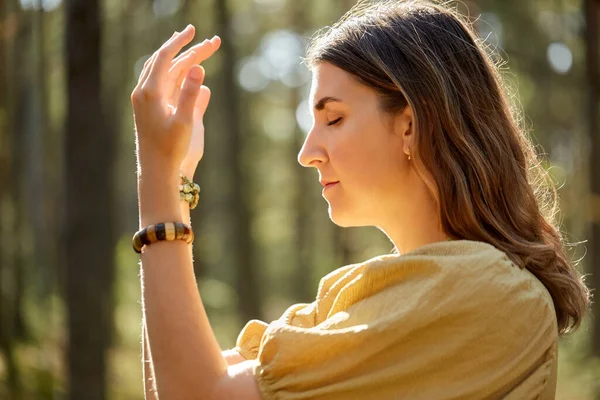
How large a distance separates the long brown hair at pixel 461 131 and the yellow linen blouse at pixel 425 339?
176 millimetres

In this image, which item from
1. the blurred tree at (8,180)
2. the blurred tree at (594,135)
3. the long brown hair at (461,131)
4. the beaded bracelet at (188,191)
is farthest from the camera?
the blurred tree at (8,180)

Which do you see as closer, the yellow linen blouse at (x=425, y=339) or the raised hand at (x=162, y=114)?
the yellow linen blouse at (x=425, y=339)

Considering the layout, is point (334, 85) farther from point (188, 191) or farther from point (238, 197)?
point (238, 197)

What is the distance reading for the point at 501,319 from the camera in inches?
76.5

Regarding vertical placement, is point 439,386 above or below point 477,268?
below

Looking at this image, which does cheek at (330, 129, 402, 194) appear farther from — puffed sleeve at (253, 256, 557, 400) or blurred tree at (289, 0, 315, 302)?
blurred tree at (289, 0, 315, 302)

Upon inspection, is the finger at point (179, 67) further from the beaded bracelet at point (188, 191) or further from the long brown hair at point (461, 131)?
the long brown hair at point (461, 131)

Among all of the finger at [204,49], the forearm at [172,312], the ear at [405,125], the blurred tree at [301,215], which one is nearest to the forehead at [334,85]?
the ear at [405,125]

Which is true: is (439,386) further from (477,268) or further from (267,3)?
(267,3)

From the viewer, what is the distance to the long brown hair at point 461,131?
218 cm

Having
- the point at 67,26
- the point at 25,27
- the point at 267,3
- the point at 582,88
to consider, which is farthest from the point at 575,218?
the point at 67,26

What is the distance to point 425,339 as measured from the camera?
75.7 inches

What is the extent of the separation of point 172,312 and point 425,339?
56cm

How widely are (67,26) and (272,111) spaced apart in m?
24.3
